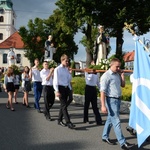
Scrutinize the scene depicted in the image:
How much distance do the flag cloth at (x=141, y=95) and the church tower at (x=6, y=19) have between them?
8899 cm

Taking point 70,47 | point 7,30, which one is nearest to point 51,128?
point 70,47

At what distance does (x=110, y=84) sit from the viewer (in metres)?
6.43

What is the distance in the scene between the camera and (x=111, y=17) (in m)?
27.9

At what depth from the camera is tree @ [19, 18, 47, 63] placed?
54841 millimetres

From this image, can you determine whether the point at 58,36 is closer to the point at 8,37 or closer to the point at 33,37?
the point at 33,37

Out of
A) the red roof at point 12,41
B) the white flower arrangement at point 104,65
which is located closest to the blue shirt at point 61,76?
the white flower arrangement at point 104,65

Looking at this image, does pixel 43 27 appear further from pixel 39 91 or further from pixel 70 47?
pixel 39 91

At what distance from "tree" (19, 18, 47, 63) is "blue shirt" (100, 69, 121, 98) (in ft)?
159

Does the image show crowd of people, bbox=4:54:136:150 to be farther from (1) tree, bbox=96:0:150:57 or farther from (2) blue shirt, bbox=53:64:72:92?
(1) tree, bbox=96:0:150:57

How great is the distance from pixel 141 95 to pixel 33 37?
51.2m

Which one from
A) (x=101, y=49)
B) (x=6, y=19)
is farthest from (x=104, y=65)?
(x=6, y=19)

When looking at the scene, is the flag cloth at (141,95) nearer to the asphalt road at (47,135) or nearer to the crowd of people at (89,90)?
the crowd of people at (89,90)

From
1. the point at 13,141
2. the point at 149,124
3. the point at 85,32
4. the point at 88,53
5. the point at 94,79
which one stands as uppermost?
the point at 85,32

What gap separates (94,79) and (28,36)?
155ft
